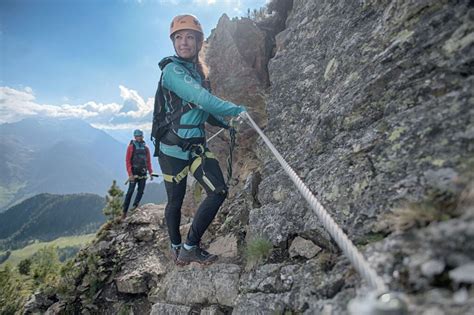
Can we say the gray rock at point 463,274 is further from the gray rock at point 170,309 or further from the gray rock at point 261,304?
the gray rock at point 170,309

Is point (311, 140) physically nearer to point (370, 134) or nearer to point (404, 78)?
point (370, 134)

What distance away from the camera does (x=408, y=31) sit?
14.7 ft

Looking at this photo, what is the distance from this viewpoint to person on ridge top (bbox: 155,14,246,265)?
5609mm

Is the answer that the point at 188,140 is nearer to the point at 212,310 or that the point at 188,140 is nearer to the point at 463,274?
→ the point at 212,310

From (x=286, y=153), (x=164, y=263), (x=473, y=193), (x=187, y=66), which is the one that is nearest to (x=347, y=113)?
(x=286, y=153)

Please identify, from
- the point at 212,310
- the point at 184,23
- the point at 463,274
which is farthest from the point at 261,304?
the point at 184,23

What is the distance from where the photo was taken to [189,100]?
5527 millimetres

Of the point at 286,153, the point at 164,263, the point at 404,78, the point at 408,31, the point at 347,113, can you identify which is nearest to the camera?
the point at 404,78

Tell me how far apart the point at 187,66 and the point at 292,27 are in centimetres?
510

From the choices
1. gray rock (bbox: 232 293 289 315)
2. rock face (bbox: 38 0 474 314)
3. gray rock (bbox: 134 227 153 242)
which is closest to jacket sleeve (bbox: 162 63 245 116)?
rock face (bbox: 38 0 474 314)

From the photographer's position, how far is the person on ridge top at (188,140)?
5609 millimetres

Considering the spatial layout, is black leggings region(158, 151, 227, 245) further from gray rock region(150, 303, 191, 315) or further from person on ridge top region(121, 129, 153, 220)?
person on ridge top region(121, 129, 153, 220)

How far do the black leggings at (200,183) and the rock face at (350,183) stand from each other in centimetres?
81

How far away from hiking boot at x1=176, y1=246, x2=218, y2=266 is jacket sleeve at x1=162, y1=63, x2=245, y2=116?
2.83 metres
